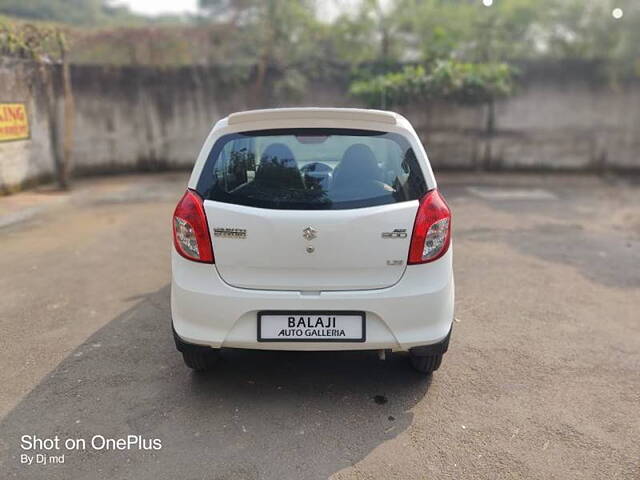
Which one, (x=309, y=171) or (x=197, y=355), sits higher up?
(x=309, y=171)

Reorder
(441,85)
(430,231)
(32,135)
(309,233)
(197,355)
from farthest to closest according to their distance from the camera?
(441,85)
(32,135)
(197,355)
(430,231)
(309,233)

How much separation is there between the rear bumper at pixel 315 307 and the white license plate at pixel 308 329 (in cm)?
3

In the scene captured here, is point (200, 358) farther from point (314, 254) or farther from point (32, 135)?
point (32, 135)

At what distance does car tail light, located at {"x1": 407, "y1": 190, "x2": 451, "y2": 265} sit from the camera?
9.05ft

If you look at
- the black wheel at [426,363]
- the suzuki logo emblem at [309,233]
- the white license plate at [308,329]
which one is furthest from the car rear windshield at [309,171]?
the black wheel at [426,363]

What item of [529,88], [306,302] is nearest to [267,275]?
[306,302]

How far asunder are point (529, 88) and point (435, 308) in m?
10.2

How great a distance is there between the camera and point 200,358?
3.09 metres

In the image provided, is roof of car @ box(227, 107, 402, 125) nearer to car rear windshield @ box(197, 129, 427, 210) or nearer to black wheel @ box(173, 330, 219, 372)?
car rear windshield @ box(197, 129, 427, 210)

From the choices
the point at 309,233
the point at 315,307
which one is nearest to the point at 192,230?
the point at 309,233

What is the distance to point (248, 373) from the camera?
129 inches

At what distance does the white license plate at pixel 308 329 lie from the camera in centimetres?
274

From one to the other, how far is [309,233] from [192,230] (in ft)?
2.11

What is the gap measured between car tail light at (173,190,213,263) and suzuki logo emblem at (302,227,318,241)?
511 mm
